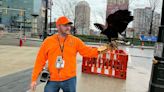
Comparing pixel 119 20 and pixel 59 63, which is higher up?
pixel 119 20

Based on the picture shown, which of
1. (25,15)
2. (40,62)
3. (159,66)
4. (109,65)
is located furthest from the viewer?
(25,15)

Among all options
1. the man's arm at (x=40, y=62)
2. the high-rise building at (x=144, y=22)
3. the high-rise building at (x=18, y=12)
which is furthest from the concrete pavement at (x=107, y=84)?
the high-rise building at (x=18, y=12)

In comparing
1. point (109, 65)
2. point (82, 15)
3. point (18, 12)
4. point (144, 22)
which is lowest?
point (109, 65)

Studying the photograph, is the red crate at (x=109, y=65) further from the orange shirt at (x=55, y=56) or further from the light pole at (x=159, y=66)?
the orange shirt at (x=55, y=56)

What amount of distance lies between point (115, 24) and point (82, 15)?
47217 mm

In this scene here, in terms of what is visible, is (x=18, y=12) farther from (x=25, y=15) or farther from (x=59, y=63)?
(x=59, y=63)

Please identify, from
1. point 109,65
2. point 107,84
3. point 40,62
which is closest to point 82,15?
point 109,65

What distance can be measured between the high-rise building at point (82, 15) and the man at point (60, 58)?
44212mm

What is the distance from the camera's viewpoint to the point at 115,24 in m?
3.92

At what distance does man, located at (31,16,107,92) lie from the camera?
3.73 metres

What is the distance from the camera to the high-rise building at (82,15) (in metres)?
48.4

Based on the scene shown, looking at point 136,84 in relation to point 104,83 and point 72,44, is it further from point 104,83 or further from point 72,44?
point 72,44

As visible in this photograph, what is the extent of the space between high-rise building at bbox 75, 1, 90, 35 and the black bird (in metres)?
44.0

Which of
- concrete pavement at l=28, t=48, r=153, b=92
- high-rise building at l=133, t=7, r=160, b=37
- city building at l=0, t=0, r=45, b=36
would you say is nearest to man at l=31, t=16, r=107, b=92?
concrete pavement at l=28, t=48, r=153, b=92
